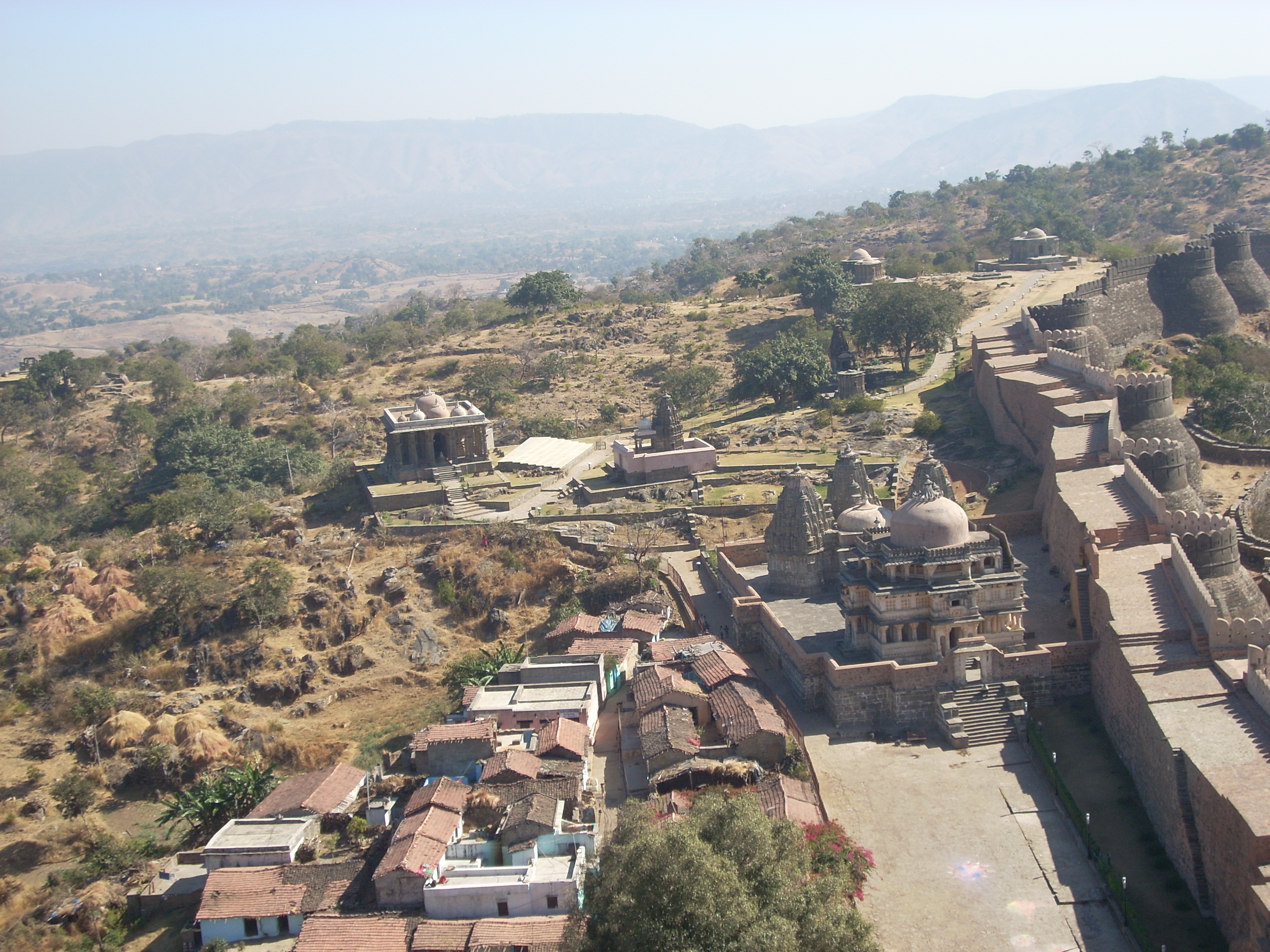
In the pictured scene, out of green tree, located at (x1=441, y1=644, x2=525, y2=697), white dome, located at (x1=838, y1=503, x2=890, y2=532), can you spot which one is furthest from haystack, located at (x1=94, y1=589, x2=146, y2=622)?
white dome, located at (x1=838, y1=503, x2=890, y2=532)

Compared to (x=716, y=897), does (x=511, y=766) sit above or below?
below

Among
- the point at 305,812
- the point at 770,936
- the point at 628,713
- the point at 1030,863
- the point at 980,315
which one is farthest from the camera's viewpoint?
the point at 980,315

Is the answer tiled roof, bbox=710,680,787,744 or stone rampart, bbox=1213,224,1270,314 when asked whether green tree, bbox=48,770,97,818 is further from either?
stone rampart, bbox=1213,224,1270,314

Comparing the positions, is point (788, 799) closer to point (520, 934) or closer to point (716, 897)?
point (520, 934)

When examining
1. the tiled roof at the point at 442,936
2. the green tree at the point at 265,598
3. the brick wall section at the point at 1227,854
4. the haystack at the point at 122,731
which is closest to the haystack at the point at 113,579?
the green tree at the point at 265,598

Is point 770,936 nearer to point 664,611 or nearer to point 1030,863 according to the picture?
point 1030,863

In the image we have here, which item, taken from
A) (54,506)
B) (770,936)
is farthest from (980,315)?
(770,936)

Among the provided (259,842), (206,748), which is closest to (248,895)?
(259,842)
